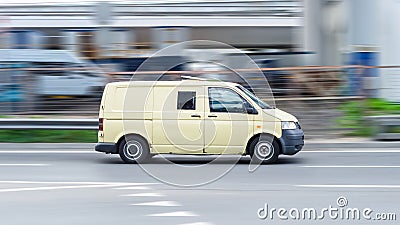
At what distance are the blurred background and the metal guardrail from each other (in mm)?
72

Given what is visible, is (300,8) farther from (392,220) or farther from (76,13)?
(392,220)

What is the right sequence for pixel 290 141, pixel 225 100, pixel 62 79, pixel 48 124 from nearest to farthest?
pixel 225 100, pixel 290 141, pixel 48 124, pixel 62 79

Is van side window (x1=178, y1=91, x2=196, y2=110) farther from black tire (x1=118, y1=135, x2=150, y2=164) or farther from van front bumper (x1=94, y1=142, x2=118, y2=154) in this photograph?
van front bumper (x1=94, y1=142, x2=118, y2=154)

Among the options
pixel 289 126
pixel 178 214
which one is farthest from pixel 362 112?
pixel 178 214

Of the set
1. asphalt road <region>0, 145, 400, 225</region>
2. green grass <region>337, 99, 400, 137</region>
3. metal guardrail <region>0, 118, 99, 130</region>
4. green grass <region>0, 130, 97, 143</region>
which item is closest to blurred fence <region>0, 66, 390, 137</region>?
green grass <region>337, 99, 400, 137</region>

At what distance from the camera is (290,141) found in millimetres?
13961

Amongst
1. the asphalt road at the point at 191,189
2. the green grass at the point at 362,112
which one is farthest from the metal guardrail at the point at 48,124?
the green grass at the point at 362,112

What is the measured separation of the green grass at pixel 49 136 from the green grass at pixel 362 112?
580cm

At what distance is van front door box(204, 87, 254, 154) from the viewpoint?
13.7 meters

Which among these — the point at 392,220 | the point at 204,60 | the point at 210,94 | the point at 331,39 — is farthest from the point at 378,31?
the point at 392,220

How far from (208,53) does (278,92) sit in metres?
4.04

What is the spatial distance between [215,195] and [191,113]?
305 centimetres

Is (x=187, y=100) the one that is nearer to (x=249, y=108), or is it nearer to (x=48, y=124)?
(x=249, y=108)

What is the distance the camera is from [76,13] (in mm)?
27594
